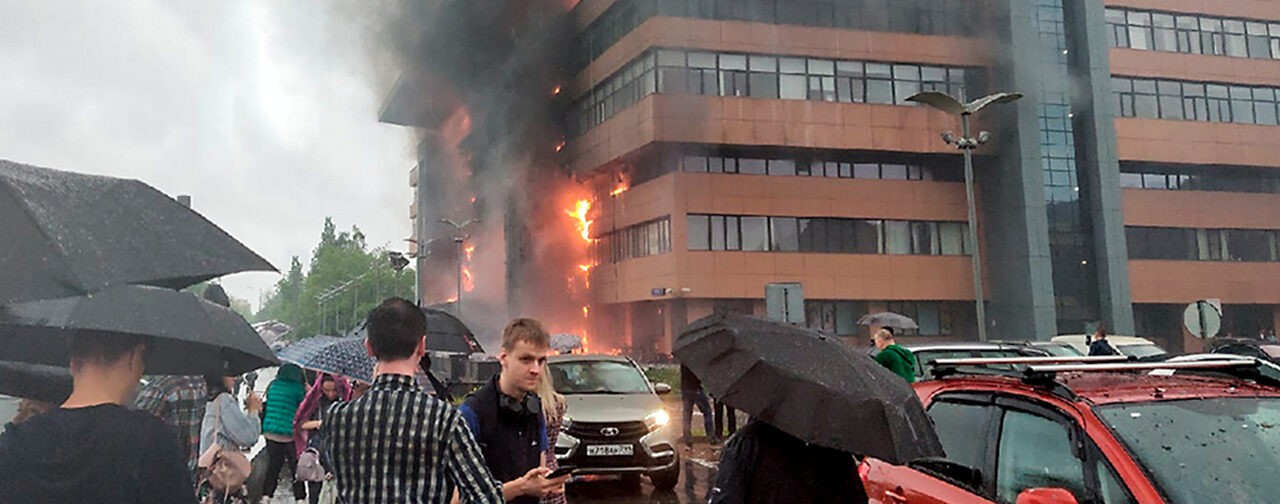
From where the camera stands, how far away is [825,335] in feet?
10.8

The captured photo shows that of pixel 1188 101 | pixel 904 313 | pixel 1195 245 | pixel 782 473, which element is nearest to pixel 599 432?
pixel 782 473

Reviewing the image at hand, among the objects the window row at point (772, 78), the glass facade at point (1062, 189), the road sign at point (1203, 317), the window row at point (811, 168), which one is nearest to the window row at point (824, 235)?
the window row at point (811, 168)

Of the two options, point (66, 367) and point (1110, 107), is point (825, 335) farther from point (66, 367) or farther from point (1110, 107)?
point (1110, 107)

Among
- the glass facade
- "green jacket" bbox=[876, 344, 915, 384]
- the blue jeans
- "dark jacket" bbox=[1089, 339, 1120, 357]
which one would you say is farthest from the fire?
"green jacket" bbox=[876, 344, 915, 384]

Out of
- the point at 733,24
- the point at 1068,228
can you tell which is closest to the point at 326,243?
the point at 733,24

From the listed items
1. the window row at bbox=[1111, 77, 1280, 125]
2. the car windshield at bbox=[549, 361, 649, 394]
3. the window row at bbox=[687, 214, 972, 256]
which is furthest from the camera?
the window row at bbox=[1111, 77, 1280, 125]

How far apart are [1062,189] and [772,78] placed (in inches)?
566

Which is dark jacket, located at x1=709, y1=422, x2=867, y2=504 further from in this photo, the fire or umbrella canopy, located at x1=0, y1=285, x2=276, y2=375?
the fire

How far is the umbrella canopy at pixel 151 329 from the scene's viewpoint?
2395 mm

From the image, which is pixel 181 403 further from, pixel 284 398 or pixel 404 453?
pixel 404 453

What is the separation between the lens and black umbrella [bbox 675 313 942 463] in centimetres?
272

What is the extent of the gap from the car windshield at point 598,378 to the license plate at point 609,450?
99cm

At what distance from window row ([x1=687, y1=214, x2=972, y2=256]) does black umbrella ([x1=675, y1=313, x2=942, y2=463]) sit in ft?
95.3

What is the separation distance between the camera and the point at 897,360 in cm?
846
